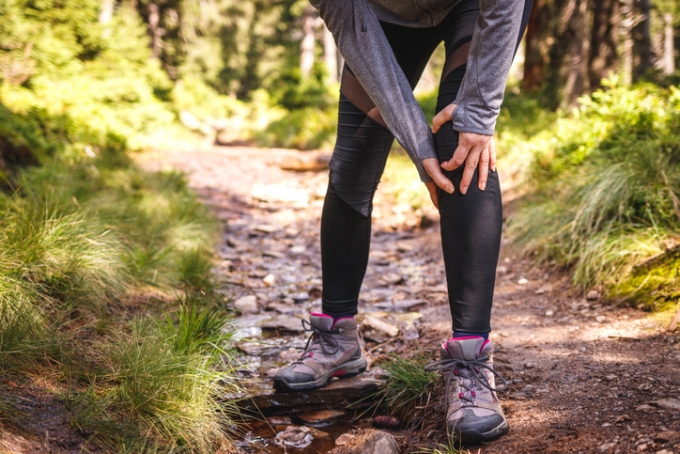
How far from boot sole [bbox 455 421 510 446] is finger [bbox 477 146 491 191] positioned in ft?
2.37

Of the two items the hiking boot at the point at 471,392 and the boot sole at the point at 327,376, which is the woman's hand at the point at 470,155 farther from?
the boot sole at the point at 327,376

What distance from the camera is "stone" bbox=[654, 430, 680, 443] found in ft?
4.28

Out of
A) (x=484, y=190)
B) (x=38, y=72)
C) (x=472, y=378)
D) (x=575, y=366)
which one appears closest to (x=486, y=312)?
(x=472, y=378)

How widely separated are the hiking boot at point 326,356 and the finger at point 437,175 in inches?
29.3

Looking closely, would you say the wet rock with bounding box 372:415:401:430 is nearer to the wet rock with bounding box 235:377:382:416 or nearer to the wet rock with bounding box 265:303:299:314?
the wet rock with bounding box 235:377:382:416

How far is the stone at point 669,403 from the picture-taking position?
1487mm

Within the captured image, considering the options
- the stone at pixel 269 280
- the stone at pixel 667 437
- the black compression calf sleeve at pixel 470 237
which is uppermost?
the black compression calf sleeve at pixel 470 237

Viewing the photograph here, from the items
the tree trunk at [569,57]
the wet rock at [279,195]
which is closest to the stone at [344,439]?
the wet rock at [279,195]

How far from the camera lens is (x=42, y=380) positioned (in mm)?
1618

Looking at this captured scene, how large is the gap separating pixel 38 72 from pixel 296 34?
69.9 ft

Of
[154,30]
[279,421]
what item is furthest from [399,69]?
[154,30]

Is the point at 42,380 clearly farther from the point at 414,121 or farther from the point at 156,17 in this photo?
the point at 156,17

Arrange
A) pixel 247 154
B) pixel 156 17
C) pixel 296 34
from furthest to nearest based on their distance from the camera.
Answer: pixel 296 34 < pixel 156 17 < pixel 247 154

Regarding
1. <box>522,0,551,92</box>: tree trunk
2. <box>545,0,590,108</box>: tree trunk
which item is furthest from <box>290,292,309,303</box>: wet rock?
<box>522,0,551,92</box>: tree trunk
